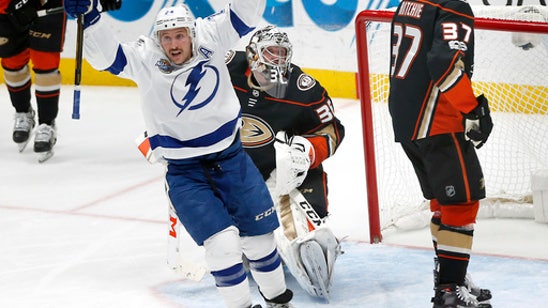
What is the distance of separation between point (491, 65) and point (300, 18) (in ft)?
6.23

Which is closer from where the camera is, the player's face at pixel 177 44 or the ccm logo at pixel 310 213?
the player's face at pixel 177 44

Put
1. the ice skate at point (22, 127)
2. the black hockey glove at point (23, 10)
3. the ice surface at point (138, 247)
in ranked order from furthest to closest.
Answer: the ice skate at point (22, 127) < the black hockey glove at point (23, 10) < the ice surface at point (138, 247)

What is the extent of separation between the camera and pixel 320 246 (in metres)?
3.24

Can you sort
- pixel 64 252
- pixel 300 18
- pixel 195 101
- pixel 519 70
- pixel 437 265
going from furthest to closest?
pixel 300 18 → pixel 519 70 → pixel 64 252 → pixel 437 265 → pixel 195 101

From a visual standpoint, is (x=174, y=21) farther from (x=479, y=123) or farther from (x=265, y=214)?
(x=479, y=123)

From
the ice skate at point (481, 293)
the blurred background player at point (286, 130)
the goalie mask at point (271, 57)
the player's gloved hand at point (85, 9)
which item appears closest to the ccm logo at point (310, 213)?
the blurred background player at point (286, 130)

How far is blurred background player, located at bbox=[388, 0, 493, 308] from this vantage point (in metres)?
2.81

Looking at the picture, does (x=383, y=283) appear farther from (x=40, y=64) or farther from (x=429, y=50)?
(x=40, y=64)

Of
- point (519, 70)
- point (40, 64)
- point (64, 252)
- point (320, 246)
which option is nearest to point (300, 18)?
point (40, 64)

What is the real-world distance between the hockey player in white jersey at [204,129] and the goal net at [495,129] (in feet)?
2.93

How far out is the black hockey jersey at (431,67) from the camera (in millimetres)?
2809

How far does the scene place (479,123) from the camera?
2799 mm

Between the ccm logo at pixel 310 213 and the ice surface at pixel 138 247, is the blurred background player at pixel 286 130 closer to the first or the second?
the ccm logo at pixel 310 213

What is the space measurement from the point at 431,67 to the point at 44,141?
296cm
